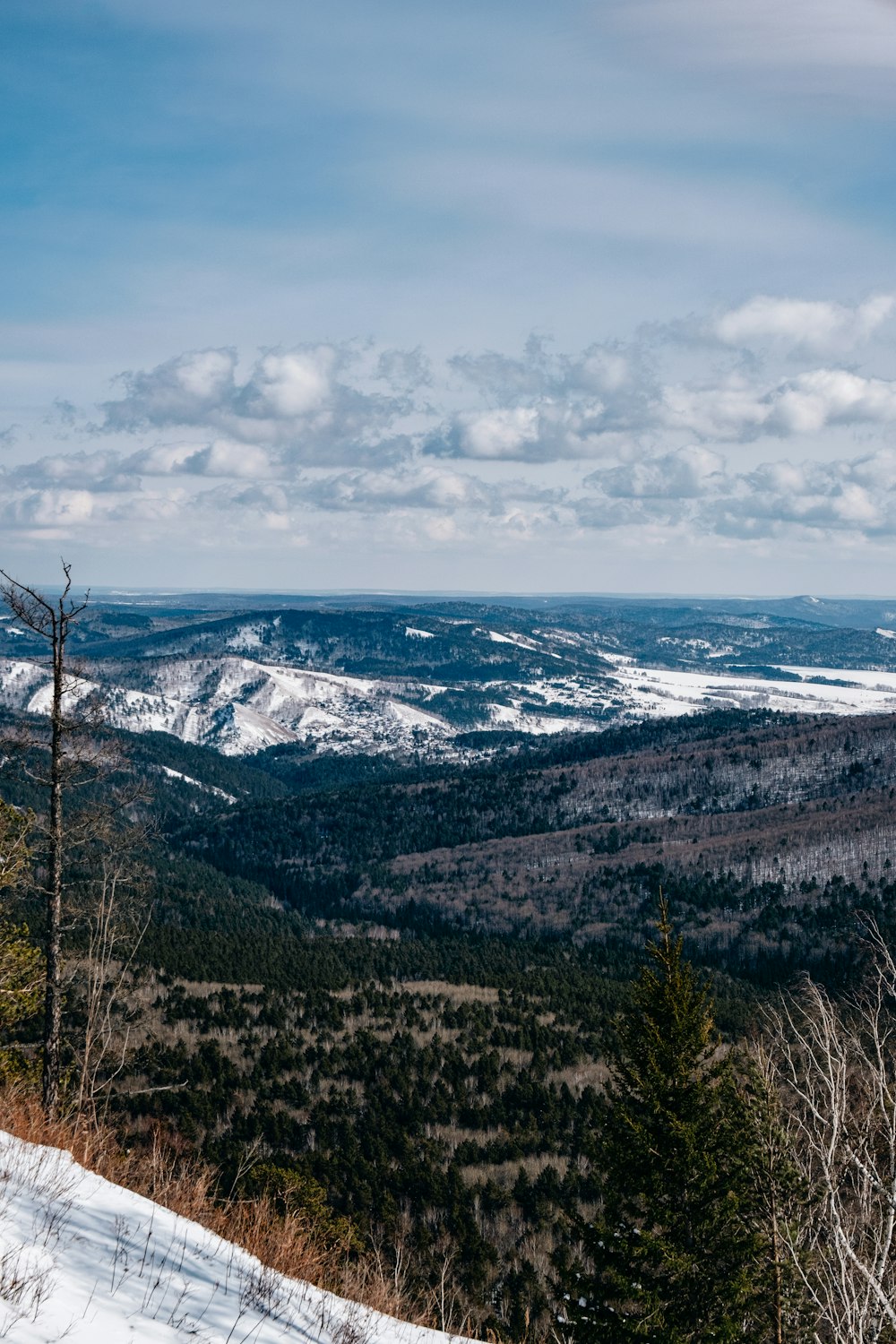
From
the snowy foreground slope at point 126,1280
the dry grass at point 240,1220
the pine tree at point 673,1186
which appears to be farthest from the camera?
the pine tree at point 673,1186

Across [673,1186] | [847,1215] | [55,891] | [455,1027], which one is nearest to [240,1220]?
[673,1186]

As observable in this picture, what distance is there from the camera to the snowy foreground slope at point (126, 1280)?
7.45 metres

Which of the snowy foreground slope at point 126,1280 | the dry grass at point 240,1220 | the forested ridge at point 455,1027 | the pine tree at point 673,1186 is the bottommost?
the forested ridge at point 455,1027

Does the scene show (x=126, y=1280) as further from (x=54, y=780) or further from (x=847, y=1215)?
(x=847, y=1215)

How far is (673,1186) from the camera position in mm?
19625

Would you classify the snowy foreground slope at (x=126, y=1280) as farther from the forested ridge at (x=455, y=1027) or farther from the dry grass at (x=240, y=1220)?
the forested ridge at (x=455, y=1027)

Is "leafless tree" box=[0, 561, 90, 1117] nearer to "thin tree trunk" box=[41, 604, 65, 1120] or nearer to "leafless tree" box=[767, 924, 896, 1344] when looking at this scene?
"thin tree trunk" box=[41, 604, 65, 1120]

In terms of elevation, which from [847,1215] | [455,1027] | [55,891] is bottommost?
[455,1027]

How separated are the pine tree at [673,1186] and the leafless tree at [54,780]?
41.8 feet

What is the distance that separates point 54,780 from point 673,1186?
1680 centimetres

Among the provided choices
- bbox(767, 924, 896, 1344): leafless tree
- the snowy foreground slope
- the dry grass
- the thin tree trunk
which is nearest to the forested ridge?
the dry grass

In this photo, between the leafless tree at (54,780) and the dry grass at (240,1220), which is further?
the leafless tree at (54,780)

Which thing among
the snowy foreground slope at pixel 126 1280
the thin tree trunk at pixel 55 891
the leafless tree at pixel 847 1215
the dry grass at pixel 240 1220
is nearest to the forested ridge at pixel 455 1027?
the dry grass at pixel 240 1220

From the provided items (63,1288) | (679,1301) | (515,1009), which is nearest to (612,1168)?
(679,1301)
